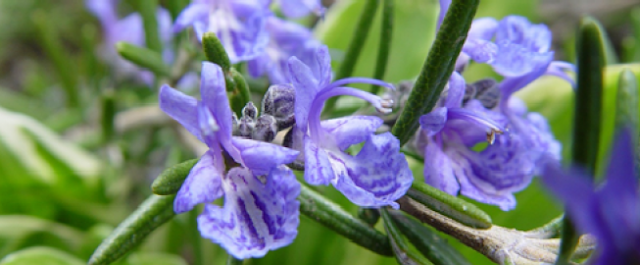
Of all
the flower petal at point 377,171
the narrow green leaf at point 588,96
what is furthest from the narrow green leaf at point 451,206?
the narrow green leaf at point 588,96

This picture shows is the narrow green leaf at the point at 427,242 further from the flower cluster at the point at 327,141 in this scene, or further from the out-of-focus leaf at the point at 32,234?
the out-of-focus leaf at the point at 32,234

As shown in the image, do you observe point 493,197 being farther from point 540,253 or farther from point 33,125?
point 33,125

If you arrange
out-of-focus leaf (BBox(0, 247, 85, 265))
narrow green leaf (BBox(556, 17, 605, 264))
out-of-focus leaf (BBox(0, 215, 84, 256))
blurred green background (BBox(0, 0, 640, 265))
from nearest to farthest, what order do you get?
narrow green leaf (BBox(556, 17, 605, 264)), out-of-focus leaf (BBox(0, 247, 85, 265)), blurred green background (BBox(0, 0, 640, 265)), out-of-focus leaf (BBox(0, 215, 84, 256))

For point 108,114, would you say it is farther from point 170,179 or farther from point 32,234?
point 170,179

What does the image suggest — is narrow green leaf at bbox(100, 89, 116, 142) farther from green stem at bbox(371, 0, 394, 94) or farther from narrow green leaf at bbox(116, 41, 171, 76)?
green stem at bbox(371, 0, 394, 94)

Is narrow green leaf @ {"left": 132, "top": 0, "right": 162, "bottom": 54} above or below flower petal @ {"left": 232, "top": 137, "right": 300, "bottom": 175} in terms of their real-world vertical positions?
above

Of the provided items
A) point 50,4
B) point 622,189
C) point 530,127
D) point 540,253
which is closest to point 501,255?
point 540,253

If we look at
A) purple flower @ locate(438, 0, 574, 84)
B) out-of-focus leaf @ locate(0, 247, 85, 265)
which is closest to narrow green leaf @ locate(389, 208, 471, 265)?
purple flower @ locate(438, 0, 574, 84)
